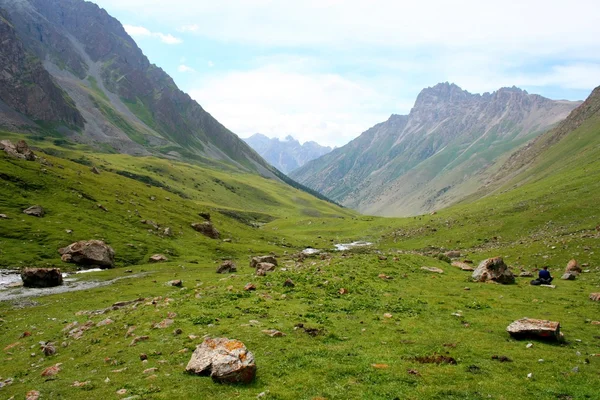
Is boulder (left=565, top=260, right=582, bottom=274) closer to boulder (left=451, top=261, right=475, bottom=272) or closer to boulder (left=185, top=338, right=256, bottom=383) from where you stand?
boulder (left=451, top=261, right=475, bottom=272)

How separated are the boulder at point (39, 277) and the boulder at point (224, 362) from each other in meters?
36.1

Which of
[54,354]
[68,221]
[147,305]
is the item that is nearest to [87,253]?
[68,221]

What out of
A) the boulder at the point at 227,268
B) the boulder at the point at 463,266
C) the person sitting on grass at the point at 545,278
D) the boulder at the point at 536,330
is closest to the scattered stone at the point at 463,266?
the boulder at the point at 463,266

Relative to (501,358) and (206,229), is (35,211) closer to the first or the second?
(206,229)

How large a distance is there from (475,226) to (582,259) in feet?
132

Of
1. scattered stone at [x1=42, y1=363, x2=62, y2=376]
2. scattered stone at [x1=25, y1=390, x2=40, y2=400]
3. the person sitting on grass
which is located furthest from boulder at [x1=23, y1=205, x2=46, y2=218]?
the person sitting on grass

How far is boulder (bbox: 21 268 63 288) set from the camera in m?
43.9

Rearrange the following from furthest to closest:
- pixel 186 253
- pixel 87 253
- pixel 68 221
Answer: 1. pixel 186 253
2. pixel 68 221
3. pixel 87 253

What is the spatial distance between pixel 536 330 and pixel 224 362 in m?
17.6

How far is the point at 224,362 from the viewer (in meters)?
17.0

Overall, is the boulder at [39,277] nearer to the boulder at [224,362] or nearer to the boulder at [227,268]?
the boulder at [227,268]

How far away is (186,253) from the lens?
69062 millimetres

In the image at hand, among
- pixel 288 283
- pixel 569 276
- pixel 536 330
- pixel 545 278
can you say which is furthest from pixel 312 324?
pixel 569 276

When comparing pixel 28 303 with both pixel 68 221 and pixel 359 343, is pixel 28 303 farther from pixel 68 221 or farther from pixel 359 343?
pixel 359 343
